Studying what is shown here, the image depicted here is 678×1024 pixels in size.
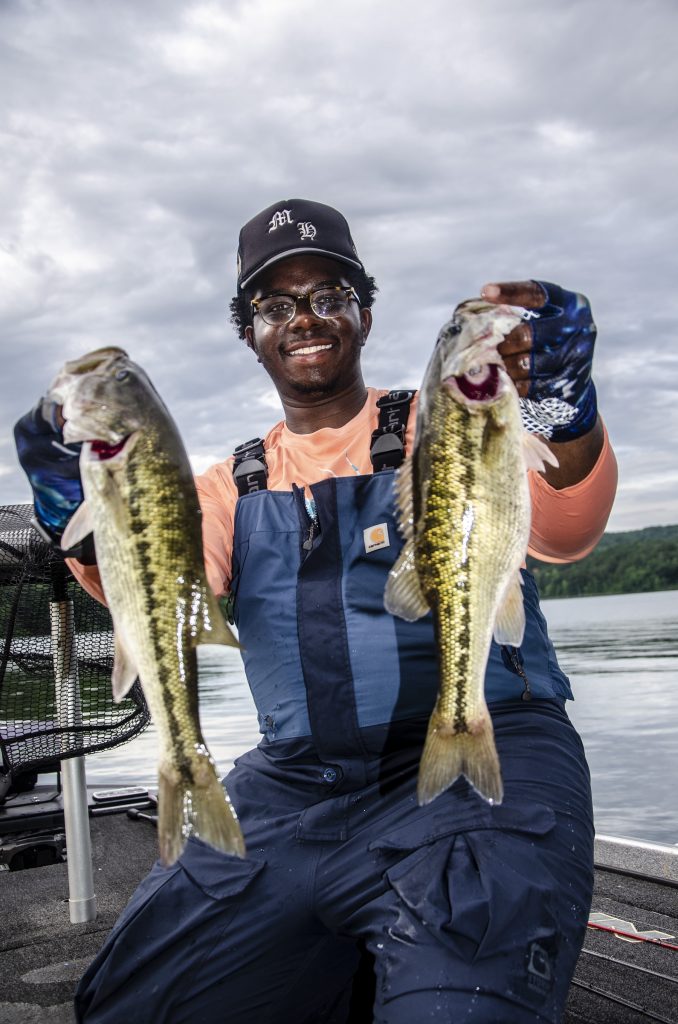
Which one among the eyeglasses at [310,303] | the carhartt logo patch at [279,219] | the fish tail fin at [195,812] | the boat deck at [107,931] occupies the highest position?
the carhartt logo patch at [279,219]

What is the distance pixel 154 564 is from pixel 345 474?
70.5 inches

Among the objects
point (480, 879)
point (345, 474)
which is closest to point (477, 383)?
point (480, 879)

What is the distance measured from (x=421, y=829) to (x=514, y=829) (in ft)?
1.06

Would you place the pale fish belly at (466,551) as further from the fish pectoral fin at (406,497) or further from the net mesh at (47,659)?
the net mesh at (47,659)

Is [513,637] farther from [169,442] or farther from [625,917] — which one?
[625,917]

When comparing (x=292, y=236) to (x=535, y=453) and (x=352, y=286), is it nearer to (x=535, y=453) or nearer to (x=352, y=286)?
(x=352, y=286)

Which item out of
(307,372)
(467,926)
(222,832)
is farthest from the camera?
(307,372)

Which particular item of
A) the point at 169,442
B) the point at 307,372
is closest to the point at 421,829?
the point at 169,442

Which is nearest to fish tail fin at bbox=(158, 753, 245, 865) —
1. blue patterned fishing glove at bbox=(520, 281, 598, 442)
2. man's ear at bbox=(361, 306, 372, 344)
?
blue patterned fishing glove at bbox=(520, 281, 598, 442)

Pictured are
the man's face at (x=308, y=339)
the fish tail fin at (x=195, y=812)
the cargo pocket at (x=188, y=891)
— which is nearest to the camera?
the fish tail fin at (x=195, y=812)

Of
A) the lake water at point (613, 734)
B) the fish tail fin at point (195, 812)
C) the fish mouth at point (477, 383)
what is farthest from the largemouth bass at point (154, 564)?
the lake water at point (613, 734)

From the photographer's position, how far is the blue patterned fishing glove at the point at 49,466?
2928mm

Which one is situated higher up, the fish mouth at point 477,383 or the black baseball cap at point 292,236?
the black baseball cap at point 292,236

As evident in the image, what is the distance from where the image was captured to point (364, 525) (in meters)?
3.60
